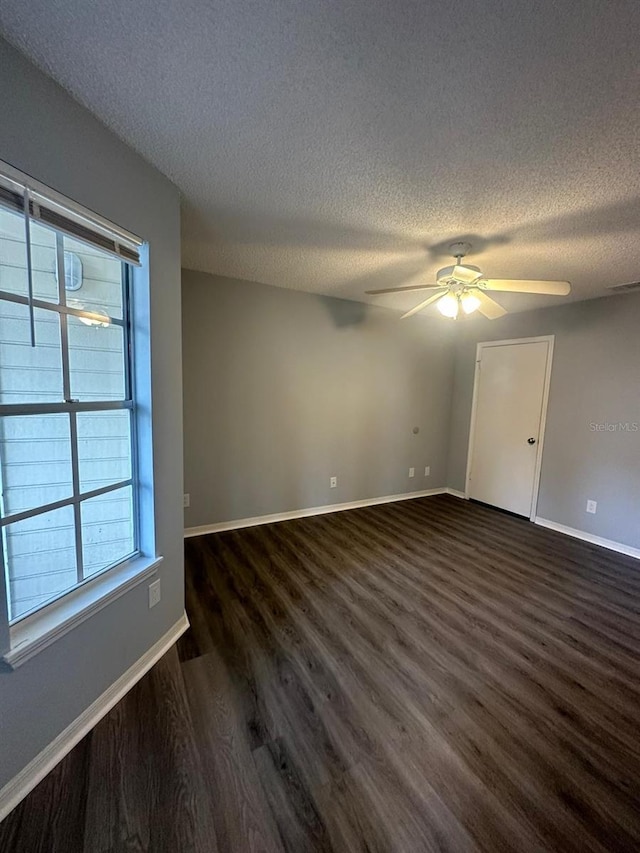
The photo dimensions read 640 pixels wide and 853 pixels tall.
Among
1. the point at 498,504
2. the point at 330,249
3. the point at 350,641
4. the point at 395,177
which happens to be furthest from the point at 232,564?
the point at 498,504

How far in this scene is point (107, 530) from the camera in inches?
60.1

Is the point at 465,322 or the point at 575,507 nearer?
the point at 575,507

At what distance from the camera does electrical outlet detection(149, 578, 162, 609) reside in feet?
5.39

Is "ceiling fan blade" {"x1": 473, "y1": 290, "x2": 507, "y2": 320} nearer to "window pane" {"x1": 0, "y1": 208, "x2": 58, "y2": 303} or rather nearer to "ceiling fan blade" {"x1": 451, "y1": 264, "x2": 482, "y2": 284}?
"ceiling fan blade" {"x1": 451, "y1": 264, "x2": 482, "y2": 284}

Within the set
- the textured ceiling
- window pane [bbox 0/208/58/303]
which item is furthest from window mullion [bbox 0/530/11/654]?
the textured ceiling

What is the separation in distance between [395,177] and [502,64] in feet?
1.91

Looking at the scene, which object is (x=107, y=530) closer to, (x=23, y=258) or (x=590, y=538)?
(x=23, y=258)

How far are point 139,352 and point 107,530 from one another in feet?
2.77

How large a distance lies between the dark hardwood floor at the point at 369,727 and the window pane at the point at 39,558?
0.60 metres

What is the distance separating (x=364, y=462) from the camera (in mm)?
3998

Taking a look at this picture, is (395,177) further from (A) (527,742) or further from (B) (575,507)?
(B) (575,507)

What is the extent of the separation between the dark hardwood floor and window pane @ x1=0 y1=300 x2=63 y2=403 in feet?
4.43

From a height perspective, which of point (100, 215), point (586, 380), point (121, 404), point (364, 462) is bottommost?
point (364, 462)

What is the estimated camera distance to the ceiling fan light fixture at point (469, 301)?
2293 mm
